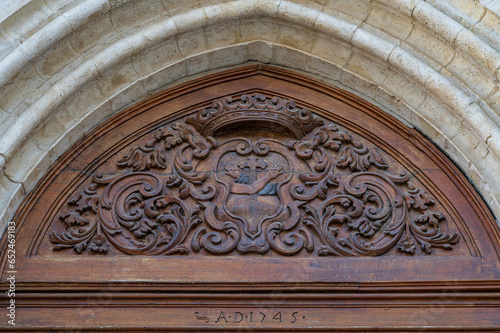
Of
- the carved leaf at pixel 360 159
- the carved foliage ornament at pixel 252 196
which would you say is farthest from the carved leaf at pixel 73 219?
the carved leaf at pixel 360 159

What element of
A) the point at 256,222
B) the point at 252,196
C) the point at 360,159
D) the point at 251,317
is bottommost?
the point at 251,317

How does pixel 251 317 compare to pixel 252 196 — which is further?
pixel 252 196

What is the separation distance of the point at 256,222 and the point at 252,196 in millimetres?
189

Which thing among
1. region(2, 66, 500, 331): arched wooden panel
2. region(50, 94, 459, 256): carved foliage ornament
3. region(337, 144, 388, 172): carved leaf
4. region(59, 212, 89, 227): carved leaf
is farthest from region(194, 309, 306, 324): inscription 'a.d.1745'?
region(337, 144, 388, 172): carved leaf

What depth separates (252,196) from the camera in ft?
13.0

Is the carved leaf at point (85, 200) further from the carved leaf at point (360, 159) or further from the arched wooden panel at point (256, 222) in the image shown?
the carved leaf at point (360, 159)

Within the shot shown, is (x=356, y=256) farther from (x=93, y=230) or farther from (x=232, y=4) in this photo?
(x=232, y=4)

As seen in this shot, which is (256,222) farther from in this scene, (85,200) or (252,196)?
(85,200)

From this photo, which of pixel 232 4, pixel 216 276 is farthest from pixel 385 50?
pixel 216 276

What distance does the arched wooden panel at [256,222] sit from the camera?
3494 mm

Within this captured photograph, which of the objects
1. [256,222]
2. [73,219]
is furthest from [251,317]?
[73,219]

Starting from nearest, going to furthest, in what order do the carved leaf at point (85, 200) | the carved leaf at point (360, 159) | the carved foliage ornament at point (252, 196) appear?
the carved foliage ornament at point (252, 196) < the carved leaf at point (85, 200) < the carved leaf at point (360, 159)

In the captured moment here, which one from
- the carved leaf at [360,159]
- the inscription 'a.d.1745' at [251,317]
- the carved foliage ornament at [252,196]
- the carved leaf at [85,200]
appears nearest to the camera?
the inscription 'a.d.1745' at [251,317]

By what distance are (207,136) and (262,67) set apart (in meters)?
0.65
